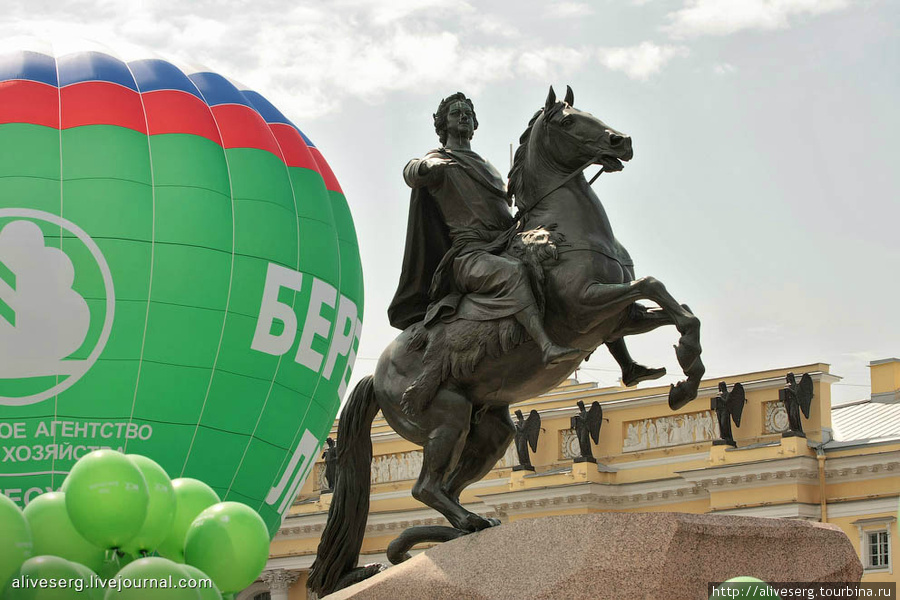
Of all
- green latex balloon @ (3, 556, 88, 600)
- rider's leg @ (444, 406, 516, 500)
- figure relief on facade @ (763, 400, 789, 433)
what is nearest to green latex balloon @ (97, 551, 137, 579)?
green latex balloon @ (3, 556, 88, 600)

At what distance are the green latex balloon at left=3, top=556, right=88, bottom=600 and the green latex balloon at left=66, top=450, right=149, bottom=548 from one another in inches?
20.1

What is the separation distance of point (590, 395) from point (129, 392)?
19.6m

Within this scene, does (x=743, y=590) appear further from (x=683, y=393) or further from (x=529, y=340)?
(x=529, y=340)

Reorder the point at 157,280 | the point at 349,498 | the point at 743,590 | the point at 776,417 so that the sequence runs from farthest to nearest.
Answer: the point at 776,417
the point at 157,280
the point at 349,498
the point at 743,590

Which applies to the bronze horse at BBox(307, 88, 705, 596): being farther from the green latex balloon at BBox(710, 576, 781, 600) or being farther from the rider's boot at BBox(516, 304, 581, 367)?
the green latex balloon at BBox(710, 576, 781, 600)

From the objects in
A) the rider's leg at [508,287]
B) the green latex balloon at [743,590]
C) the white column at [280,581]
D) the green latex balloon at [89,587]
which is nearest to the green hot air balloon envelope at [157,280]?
the green latex balloon at [89,587]

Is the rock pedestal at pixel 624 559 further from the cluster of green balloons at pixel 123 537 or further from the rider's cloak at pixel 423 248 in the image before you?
the rider's cloak at pixel 423 248

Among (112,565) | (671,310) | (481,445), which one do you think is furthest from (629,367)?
(112,565)

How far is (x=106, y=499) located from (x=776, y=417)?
27.1 meters

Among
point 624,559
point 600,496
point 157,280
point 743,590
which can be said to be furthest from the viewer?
point 600,496

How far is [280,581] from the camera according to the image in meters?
39.6

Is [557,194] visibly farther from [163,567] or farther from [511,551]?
[163,567]

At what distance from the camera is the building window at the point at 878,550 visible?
100 ft

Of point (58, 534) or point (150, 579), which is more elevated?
point (58, 534)
